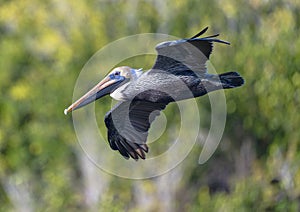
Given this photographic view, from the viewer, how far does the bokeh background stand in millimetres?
22391

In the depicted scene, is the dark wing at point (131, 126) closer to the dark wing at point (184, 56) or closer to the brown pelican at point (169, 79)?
the brown pelican at point (169, 79)

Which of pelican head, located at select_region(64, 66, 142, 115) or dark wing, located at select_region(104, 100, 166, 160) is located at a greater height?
pelican head, located at select_region(64, 66, 142, 115)

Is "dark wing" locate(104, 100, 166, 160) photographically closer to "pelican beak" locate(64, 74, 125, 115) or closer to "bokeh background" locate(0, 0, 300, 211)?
"pelican beak" locate(64, 74, 125, 115)

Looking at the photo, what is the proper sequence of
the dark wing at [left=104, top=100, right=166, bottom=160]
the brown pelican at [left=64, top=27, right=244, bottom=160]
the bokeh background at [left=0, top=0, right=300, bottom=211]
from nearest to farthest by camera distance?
the brown pelican at [left=64, top=27, right=244, bottom=160], the dark wing at [left=104, top=100, right=166, bottom=160], the bokeh background at [left=0, top=0, right=300, bottom=211]

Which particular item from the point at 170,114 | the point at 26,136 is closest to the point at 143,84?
the point at 170,114

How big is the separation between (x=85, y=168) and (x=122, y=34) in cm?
358

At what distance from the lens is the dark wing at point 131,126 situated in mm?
8180

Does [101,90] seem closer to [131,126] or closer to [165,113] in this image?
[131,126]

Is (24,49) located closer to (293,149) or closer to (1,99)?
(1,99)

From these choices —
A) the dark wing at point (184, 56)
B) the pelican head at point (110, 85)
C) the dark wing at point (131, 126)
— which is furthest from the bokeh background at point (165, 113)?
the pelican head at point (110, 85)

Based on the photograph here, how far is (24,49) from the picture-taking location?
96.6 feet

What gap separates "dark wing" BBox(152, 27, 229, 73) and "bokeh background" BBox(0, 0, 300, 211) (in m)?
13.2

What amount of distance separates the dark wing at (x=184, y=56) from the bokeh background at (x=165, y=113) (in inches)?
518

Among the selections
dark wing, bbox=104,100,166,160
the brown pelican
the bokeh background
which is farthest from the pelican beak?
the bokeh background
